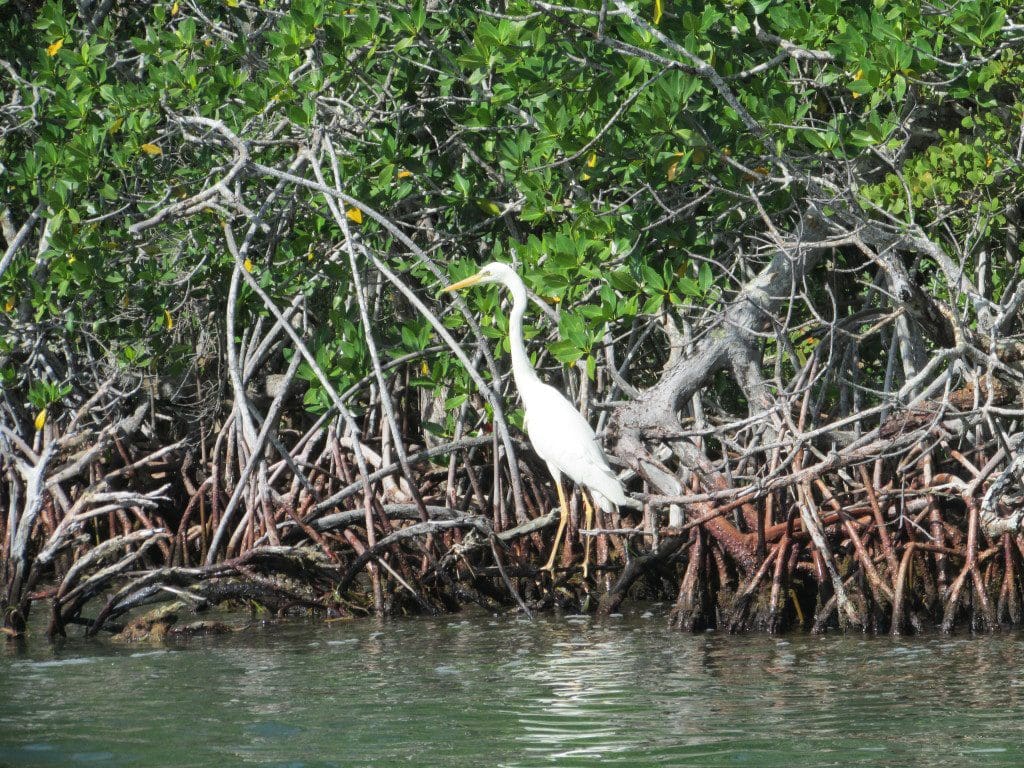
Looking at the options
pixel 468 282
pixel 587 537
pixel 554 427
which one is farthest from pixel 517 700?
pixel 468 282

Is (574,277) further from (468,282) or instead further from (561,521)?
(561,521)

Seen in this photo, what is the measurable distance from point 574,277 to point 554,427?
2.54 ft

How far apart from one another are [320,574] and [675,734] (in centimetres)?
302

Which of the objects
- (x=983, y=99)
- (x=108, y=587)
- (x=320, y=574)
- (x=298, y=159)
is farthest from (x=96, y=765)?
(x=108, y=587)

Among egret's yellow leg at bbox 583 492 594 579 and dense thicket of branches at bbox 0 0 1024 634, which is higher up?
dense thicket of branches at bbox 0 0 1024 634

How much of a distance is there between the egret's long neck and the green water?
3.79 feet

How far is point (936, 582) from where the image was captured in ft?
19.5

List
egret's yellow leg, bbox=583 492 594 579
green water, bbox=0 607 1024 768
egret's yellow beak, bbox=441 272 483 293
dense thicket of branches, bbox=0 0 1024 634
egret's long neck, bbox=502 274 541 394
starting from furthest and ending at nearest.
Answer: egret's yellow leg, bbox=583 492 594 579 < egret's yellow beak, bbox=441 272 483 293 < egret's long neck, bbox=502 274 541 394 < dense thicket of branches, bbox=0 0 1024 634 < green water, bbox=0 607 1024 768

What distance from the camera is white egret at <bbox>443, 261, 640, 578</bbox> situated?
6324 millimetres

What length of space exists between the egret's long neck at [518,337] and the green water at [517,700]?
1.16 meters

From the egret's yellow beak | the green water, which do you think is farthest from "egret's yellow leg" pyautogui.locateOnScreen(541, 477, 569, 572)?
the egret's yellow beak

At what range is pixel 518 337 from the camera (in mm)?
6453

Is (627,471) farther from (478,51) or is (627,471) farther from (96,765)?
(96,765)

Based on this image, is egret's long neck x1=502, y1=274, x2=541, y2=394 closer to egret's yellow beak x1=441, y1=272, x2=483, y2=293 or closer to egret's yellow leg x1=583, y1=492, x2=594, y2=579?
egret's yellow beak x1=441, y1=272, x2=483, y2=293
